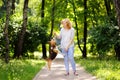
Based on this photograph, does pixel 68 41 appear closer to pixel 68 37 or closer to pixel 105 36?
pixel 68 37

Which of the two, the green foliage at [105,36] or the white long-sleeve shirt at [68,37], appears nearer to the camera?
the white long-sleeve shirt at [68,37]

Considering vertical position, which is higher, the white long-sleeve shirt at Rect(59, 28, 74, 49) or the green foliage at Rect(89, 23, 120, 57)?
the white long-sleeve shirt at Rect(59, 28, 74, 49)

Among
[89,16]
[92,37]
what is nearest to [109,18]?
[92,37]

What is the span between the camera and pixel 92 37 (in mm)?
28469

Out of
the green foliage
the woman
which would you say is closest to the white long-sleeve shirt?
the woman

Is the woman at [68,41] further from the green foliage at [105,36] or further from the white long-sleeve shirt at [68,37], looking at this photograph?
the green foliage at [105,36]

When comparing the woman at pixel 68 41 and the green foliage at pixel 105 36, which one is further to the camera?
the green foliage at pixel 105 36

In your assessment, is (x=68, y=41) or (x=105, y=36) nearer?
(x=68, y=41)

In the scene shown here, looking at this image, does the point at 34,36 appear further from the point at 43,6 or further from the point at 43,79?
the point at 43,79

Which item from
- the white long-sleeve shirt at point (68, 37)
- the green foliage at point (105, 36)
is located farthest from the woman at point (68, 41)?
the green foliage at point (105, 36)

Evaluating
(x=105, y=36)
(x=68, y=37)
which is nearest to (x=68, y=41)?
(x=68, y=37)

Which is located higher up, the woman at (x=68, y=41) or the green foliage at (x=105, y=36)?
the woman at (x=68, y=41)

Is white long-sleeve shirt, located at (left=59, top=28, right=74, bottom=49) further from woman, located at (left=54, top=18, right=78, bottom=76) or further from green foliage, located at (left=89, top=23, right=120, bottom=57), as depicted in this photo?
green foliage, located at (left=89, top=23, right=120, bottom=57)

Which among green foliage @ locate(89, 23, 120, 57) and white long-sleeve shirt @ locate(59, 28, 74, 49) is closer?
white long-sleeve shirt @ locate(59, 28, 74, 49)
